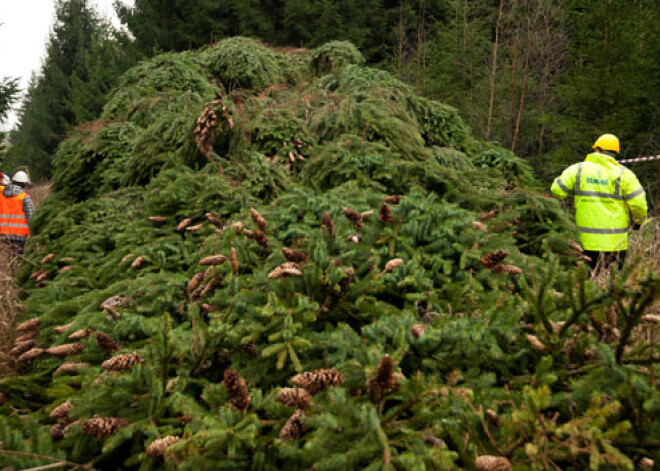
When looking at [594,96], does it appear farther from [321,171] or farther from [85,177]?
[85,177]

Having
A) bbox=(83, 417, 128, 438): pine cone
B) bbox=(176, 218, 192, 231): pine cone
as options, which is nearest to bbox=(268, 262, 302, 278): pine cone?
bbox=(83, 417, 128, 438): pine cone

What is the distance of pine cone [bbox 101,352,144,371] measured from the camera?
1.72 metres

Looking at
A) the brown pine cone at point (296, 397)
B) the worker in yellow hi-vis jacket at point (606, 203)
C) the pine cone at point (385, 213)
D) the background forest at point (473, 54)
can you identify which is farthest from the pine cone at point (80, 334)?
the background forest at point (473, 54)

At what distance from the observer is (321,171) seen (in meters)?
3.62

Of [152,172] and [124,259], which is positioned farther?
[152,172]

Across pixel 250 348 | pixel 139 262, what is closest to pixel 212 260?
pixel 250 348

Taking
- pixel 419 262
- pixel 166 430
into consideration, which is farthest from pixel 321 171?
pixel 166 430

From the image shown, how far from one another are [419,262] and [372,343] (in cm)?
72

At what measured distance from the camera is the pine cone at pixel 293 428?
1.44 m

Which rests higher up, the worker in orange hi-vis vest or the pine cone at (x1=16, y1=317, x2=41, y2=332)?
the worker in orange hi-vis vest

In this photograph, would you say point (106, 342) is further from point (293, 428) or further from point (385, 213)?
point (385, 213)

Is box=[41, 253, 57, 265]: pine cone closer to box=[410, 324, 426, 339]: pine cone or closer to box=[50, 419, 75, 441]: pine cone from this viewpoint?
box=[50, 419, 75, 441]: pine cone

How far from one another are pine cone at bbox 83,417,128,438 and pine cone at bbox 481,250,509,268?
1.82 metres

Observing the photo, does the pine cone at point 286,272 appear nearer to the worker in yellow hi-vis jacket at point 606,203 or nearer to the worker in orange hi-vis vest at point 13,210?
the worker in yellow hi-vis jacket at point 606,203
